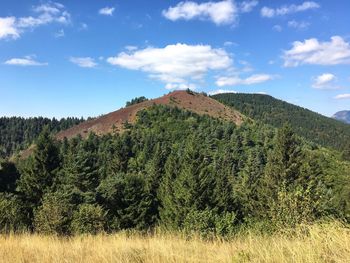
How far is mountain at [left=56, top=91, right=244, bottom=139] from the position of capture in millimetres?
133875

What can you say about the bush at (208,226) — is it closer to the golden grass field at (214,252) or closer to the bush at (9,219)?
the golden grass field at (214,252)

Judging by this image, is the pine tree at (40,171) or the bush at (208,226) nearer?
the bush at (208,226)

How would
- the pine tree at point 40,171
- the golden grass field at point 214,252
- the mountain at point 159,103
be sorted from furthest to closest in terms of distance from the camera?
the mountain at point 159,103 < the pine tree at point 40,171 < the golden grass field at point 214,252

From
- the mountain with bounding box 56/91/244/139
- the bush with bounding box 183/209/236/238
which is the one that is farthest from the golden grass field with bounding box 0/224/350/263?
the mountain with bounding box 56/91/244/139

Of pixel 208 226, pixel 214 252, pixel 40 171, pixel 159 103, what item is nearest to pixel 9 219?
pixel 208 226

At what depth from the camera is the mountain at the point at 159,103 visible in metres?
134

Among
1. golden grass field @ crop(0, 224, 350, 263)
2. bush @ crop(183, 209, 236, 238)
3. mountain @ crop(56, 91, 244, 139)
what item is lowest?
bush @ crop(183, 209, 236, 238)

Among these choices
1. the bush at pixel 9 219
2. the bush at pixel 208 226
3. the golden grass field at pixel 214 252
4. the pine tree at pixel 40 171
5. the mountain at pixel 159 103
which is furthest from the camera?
the mountain at pixel 159 103

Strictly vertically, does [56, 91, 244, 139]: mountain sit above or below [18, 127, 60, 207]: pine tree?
above

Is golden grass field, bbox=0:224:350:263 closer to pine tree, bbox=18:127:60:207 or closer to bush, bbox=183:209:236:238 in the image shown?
bush, bbox=183:209:236:238

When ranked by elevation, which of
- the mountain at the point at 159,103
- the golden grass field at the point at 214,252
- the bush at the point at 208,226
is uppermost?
the mountain at the point at 159,103

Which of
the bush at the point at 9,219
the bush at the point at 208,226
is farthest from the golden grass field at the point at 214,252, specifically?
the bush at the point at 9,219

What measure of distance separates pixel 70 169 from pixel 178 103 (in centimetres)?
9501

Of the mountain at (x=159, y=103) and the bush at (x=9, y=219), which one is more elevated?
the mountain at (x=159, y=103)
